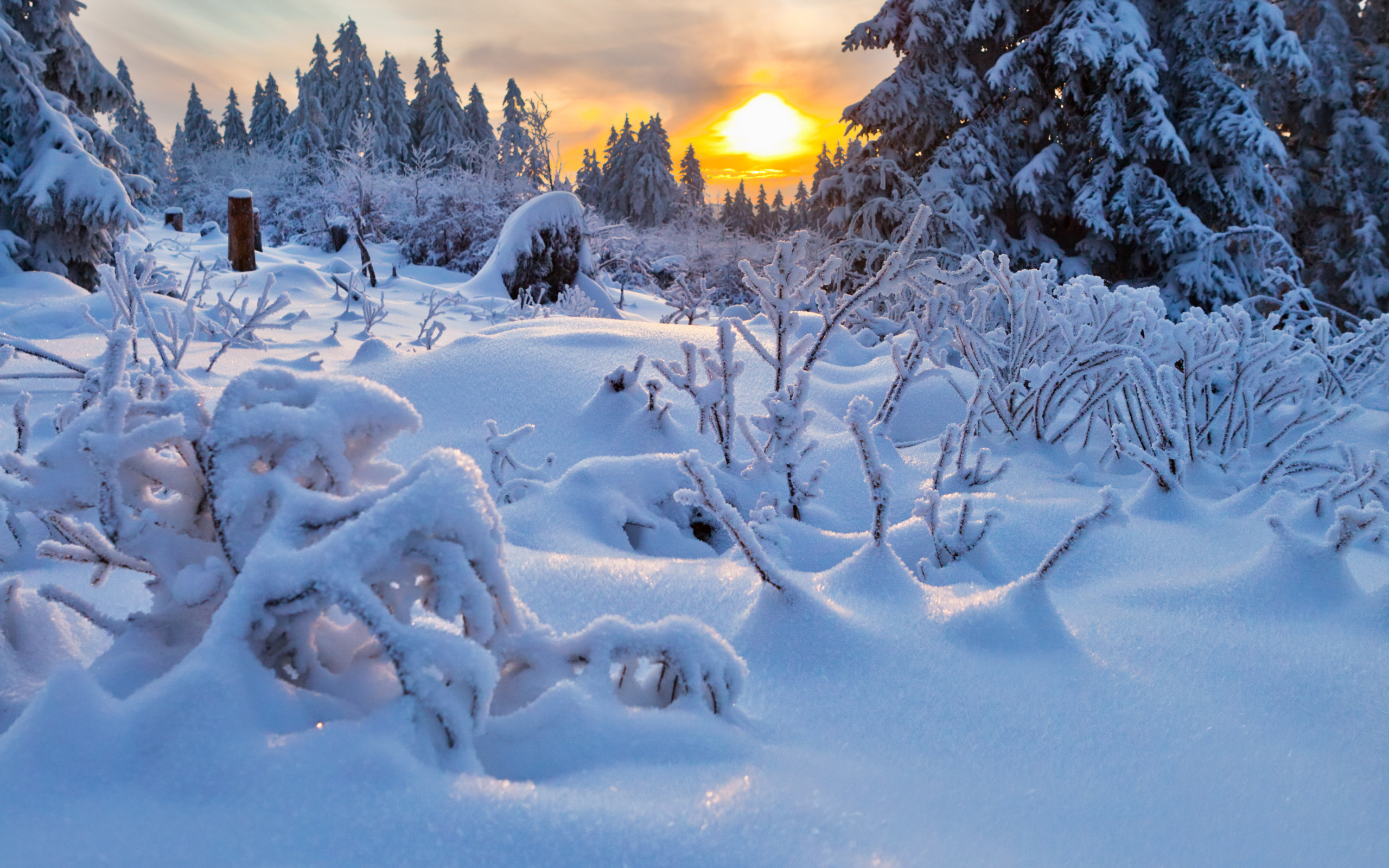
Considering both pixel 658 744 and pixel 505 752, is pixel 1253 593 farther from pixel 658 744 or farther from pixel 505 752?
pixel 505 752

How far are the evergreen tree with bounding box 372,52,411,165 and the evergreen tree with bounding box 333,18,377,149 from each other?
0.70 metres

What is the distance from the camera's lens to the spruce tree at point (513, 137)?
20312 millimetres

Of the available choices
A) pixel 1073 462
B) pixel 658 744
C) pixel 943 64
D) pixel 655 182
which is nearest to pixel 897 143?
pixel 943 64

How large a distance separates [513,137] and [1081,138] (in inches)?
1267

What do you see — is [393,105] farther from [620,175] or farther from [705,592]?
[705,592]

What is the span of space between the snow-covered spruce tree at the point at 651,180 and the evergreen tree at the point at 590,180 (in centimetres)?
283

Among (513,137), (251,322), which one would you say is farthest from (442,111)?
(251,322)

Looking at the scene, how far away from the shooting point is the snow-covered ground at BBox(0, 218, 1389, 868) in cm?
64

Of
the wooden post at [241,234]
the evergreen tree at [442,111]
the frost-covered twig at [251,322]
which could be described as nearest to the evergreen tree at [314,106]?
the evergreen tree at [442,111]

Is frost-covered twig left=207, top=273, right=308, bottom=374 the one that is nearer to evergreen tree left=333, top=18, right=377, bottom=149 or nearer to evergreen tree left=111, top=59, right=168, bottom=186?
evergreen tree left=111, top=59, right=168, bottom=186

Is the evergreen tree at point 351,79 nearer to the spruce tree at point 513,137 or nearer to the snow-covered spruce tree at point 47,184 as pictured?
the spruce tree at point 513,137

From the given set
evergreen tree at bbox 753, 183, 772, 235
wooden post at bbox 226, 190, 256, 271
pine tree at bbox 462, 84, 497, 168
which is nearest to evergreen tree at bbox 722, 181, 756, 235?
evergreen tree at bbox 753, 183, 772, 235

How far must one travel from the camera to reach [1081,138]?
38.3ft

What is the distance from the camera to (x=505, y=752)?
792 mm
